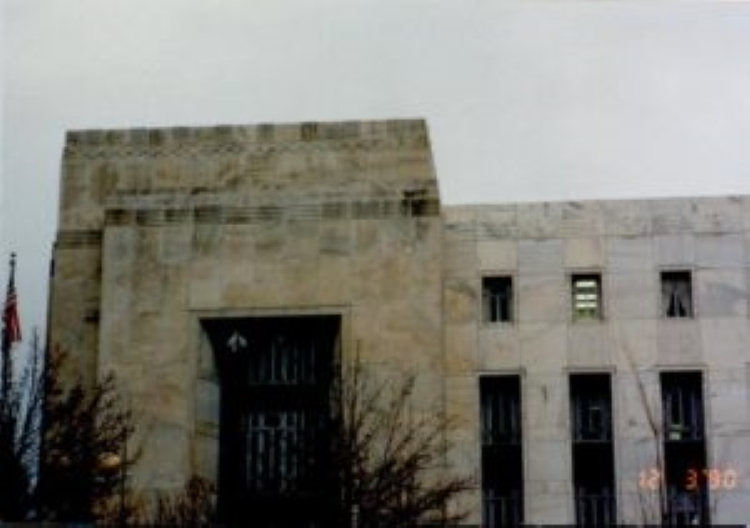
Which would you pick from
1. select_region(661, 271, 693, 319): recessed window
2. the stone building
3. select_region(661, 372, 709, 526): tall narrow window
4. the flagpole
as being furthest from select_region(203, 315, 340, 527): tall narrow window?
select_region(661, 372, 709, 526): tall narrow window

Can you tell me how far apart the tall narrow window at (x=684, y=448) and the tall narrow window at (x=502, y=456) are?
12.2 feet

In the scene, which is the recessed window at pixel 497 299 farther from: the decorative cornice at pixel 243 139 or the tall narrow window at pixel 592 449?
the decorative cornice at pixel 243 139

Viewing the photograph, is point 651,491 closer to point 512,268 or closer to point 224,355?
point 512,268

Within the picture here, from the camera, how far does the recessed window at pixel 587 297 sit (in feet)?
134

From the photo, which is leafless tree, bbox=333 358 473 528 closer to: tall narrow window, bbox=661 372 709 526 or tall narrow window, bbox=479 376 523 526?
tall narrow window, bbox=479 376 523 526

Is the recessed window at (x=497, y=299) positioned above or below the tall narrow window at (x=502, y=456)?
above

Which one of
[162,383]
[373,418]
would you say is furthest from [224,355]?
[373,418]

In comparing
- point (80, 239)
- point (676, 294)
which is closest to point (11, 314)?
point (80, 239)

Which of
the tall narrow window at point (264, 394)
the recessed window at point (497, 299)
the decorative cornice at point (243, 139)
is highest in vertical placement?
the decorative cornice at point (243, 139)

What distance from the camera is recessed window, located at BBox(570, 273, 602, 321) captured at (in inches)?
1612

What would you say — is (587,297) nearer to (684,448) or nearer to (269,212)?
(684,448)

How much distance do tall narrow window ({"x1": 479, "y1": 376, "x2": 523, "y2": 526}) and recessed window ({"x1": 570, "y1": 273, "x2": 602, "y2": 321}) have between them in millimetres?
2460

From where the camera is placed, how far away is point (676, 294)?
40.7m
